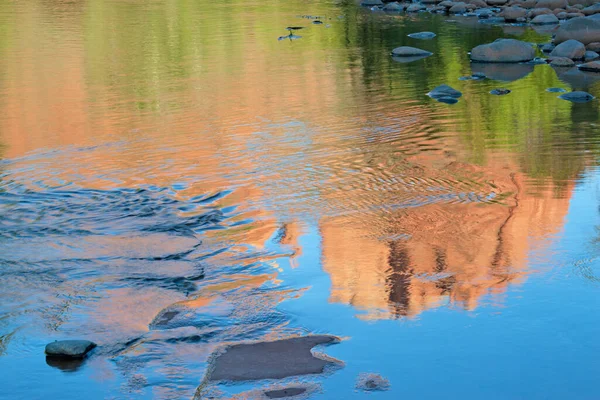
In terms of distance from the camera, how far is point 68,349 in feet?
19.5

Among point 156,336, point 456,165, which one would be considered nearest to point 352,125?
point 456,165

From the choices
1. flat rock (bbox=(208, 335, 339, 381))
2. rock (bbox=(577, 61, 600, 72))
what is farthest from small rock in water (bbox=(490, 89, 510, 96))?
flat rock (bbox=(208, 335, 339, 381))

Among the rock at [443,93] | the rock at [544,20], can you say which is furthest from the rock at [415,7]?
the rock at [443,93]

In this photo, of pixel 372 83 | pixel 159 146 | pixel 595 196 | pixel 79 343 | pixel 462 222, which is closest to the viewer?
pixel 79 343

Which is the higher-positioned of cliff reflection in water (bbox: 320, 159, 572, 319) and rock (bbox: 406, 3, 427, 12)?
cliff reflection in water (bbox: 320, 159, 572, 319)

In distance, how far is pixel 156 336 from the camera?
625 centimetres

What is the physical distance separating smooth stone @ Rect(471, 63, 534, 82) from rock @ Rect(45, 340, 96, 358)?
→ 44.0ft

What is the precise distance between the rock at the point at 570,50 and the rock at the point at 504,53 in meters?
0.56

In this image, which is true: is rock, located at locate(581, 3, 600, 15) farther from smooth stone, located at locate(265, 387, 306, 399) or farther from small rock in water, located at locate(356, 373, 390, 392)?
smooth stone, located at locate(265, 387, 306, 399)

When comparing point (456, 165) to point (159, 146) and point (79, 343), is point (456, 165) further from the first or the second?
point (79, 343)

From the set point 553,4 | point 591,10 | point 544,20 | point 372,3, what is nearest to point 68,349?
point 544,20

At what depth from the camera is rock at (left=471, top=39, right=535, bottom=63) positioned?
1989 cm

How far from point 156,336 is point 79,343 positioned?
53 cm

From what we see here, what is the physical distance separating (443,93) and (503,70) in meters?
4.00
